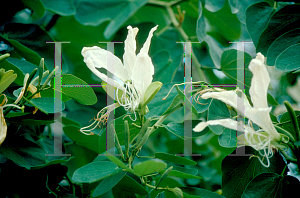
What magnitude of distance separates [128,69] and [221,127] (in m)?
0.26

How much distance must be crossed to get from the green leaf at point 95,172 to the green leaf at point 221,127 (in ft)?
0.82

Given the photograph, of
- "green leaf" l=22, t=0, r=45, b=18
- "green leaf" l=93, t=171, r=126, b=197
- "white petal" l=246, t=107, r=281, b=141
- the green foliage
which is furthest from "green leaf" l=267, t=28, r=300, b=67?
"green leaf" l=22, t=0, r=45, b=18

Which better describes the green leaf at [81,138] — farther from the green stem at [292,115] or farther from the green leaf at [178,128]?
the green stem at [292,115]

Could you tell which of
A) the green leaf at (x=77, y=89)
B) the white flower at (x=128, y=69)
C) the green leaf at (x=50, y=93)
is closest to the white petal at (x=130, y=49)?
the white flower at (x=128, y=69)

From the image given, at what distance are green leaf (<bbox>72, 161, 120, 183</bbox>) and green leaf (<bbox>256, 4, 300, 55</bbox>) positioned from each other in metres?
0.51

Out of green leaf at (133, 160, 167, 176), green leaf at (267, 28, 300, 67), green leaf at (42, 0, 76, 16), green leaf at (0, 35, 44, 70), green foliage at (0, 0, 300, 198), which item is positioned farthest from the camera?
green leaf at (42, 0, 76, 16)

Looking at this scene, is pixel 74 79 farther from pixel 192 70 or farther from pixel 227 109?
pixel 192 70

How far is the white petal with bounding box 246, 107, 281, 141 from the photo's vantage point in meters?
0.45

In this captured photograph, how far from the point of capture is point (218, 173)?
1.45 meters

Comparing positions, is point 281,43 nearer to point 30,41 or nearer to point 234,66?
point 234,66

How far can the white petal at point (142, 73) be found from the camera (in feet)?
1.71

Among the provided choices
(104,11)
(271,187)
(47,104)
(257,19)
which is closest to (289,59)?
(257,19)

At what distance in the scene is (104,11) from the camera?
1.03 meters

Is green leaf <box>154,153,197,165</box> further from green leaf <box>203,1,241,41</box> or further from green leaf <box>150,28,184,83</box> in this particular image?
green leaf <box>203,1,241,41</box>
